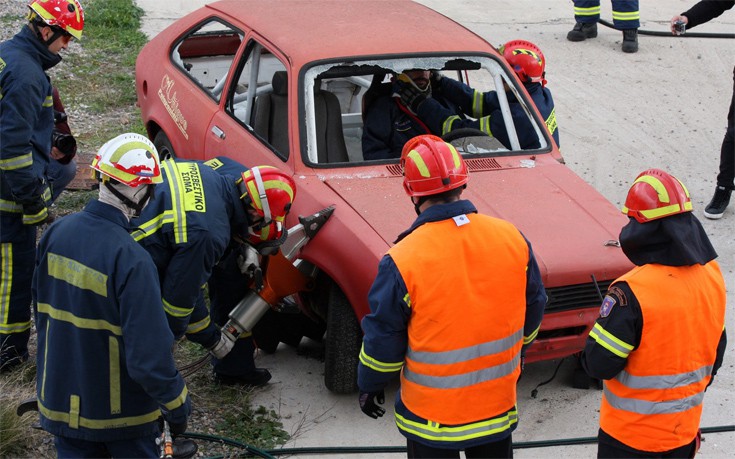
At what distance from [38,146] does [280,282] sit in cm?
151

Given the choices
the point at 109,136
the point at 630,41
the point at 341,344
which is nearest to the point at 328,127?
the point at 341,344

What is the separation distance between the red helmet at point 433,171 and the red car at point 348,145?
44.2 inches

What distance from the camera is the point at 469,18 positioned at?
12555 millimetres

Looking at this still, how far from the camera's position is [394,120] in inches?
246

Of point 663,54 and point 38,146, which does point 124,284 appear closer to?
point 38,146

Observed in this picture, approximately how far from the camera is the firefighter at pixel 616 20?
11016 mm

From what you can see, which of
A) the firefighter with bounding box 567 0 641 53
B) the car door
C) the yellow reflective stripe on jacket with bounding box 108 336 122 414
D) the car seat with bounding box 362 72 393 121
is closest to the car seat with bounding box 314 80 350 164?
the car door

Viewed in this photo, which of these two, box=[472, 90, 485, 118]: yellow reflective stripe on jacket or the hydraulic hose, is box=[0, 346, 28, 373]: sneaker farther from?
box=[472, 90, 485, 118]: yellow reflective stripe on jacket

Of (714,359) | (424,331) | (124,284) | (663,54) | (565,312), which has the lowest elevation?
(663,54)

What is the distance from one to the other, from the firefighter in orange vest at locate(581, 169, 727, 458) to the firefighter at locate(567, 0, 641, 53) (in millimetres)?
7952

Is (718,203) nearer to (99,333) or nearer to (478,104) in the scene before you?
(478,104)

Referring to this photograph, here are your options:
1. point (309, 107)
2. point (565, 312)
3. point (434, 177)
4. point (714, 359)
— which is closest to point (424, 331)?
point (434, 177)

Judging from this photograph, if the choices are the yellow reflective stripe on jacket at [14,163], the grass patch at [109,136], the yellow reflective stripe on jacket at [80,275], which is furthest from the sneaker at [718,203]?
the yellow reflective stripe on jacket at [80,275]

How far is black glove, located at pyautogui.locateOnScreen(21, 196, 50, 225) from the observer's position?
5016 mm
